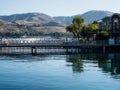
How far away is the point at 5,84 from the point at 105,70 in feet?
94.6

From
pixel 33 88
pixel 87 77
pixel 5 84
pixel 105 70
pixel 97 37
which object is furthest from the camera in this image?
pixel 97 37

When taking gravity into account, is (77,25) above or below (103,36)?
above

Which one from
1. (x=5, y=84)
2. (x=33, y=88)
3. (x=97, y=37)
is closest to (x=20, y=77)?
(x=5, y=84)

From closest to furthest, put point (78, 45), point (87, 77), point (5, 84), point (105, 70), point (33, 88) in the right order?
point (33, 88) → point (5, 84) → point (87, 77) → point (105, 70) → point (78, 45)

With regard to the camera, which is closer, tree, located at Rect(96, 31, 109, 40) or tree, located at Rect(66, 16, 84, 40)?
tree, located at Rect(96, 31, 109, 40)

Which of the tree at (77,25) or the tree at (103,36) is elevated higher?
the tree at (77,25)

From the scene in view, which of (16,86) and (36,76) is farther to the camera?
(36,76)

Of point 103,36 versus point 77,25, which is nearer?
point 103,36

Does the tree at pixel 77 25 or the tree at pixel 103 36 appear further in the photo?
the tree at pixel 77 25

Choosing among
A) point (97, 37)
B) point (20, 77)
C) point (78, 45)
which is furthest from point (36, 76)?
point (97, 37)

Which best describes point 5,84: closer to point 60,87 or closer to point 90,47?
point 60,87

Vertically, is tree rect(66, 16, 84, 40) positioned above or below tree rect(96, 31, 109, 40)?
Answer: above

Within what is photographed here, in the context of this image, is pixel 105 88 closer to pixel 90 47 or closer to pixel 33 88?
pixel 33 88

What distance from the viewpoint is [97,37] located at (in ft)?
537
